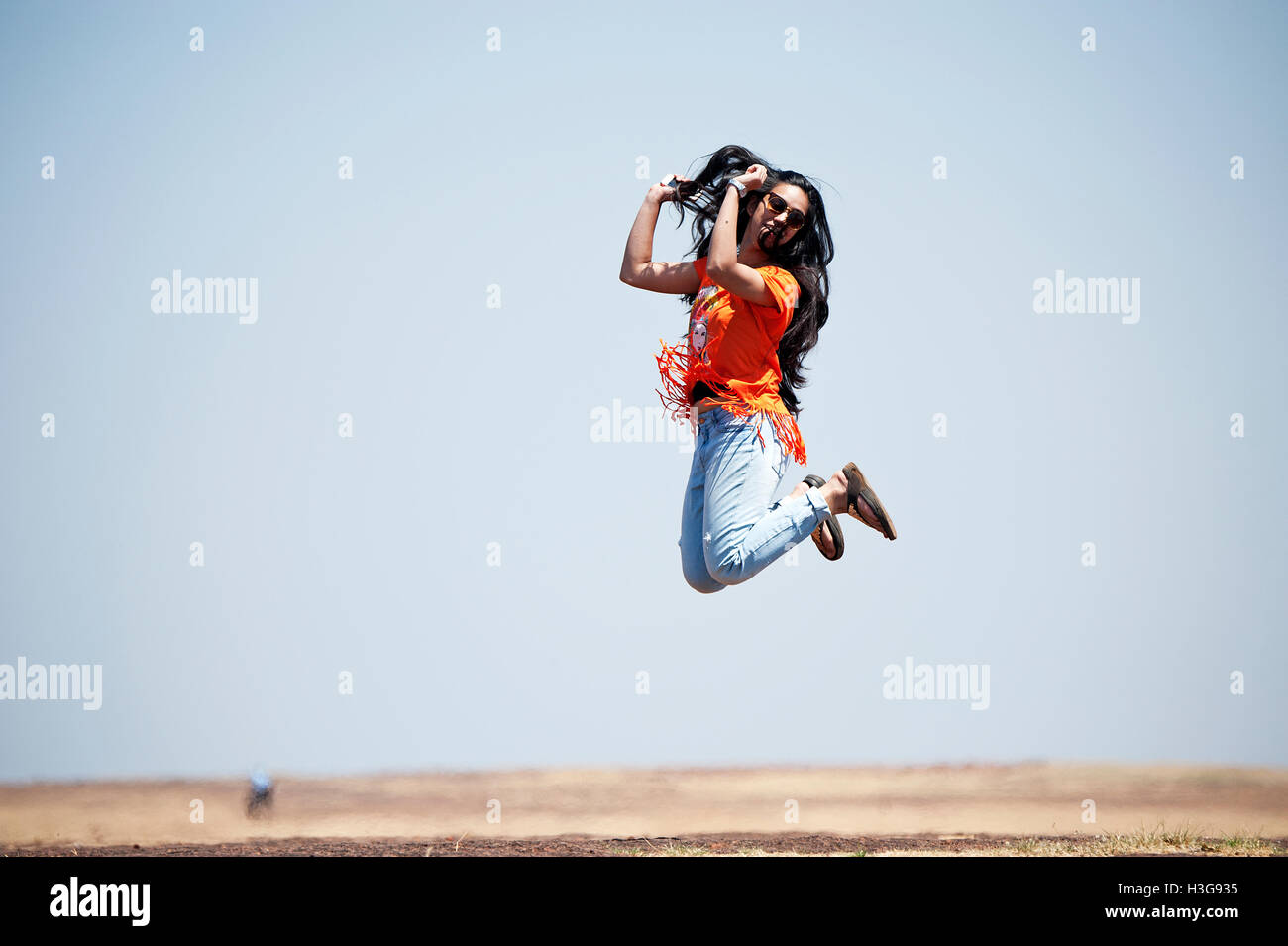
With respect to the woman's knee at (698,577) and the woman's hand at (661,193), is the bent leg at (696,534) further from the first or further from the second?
the woman's hand at (661,193)

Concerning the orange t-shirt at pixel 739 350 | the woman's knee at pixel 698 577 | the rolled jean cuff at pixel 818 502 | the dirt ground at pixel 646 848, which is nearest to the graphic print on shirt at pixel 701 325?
the orange t-shirt at pixel 739 350

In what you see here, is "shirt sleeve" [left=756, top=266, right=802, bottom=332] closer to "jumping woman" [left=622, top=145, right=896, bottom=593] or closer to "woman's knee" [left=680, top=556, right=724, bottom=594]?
"jumping woman" [left=622, top=145, right=896, bottom=593]

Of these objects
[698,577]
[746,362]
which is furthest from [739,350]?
[698,577]

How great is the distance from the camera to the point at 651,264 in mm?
5105

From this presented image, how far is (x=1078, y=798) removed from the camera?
8969mm

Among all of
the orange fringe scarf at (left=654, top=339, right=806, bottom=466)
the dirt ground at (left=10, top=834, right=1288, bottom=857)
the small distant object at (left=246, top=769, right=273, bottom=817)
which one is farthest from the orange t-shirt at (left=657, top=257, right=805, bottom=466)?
the small distant object at (left=246, top=769, right=273, bottom=817)

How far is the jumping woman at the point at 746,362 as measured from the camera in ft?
16.2

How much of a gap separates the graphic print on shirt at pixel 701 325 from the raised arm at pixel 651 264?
9 centimetres

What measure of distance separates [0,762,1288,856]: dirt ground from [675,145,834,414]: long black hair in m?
3.16

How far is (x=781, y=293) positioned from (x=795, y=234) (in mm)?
313

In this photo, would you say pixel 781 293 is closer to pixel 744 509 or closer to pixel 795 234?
pixel 795 234
